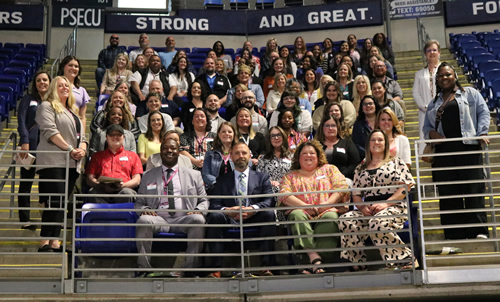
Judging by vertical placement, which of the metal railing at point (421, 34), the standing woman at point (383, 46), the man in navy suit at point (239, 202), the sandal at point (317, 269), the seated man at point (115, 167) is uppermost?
the metal railing at point (421, 34)

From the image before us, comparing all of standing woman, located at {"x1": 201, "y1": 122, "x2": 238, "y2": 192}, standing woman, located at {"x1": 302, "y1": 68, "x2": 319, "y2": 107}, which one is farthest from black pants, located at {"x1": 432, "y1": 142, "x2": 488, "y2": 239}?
standing woman, located at {"x1": 302, "y1": 68, "x2": 319, "y2": 107}

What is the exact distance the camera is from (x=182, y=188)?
703 cm

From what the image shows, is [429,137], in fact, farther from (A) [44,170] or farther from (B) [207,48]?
(B) [207,48]

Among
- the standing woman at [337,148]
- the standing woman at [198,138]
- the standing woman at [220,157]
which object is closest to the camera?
the standing woman at [220,157]

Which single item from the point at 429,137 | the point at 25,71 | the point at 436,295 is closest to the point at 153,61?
the point at 25,71

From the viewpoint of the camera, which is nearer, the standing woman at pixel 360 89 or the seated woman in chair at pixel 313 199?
the seated woman in chair at pixel 313 199

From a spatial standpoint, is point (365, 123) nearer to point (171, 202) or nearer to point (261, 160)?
point (261, 160)

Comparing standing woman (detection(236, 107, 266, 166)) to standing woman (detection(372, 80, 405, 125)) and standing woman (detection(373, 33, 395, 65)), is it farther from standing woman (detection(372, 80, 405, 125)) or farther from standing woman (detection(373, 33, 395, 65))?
standing woman (detection(373, 33, 395, 65))

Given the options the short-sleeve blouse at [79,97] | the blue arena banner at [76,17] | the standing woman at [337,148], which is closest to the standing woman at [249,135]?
the standing woman at [337,148]

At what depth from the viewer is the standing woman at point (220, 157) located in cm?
768

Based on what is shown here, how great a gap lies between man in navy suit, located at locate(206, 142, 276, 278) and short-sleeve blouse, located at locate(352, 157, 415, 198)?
85cm

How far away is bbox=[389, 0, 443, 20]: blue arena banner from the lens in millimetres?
15586

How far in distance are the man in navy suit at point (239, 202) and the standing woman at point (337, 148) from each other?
1055mm

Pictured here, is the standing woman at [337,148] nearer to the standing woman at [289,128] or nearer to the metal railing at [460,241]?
the standing woman at [289,128]
